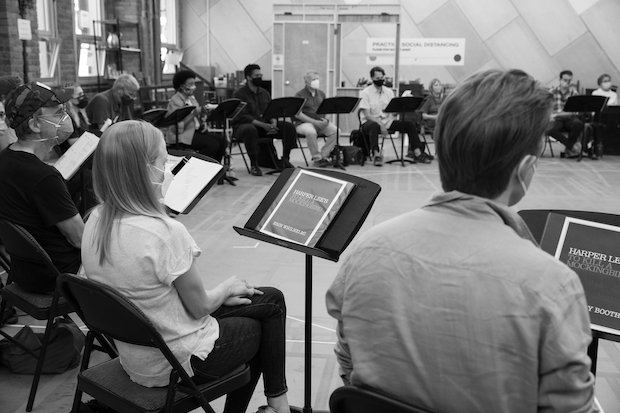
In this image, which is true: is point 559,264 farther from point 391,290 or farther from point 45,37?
point 45,37

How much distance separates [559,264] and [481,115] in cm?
30

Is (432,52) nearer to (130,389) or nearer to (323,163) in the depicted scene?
(323,163)

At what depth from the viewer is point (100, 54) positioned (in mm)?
10852

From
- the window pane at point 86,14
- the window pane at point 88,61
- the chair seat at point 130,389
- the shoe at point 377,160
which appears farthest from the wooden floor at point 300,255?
the window pane at point 86,14

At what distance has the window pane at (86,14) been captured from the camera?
10430 mm

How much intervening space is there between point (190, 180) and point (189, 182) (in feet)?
0.04

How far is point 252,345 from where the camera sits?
2.31 meters

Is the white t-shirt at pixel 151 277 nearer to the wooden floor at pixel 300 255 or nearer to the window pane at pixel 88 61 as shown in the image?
the wooden floor at pixel 300 255

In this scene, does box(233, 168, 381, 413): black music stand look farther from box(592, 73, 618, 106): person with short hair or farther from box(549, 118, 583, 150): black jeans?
box(592, 73, 618, 106): person with short hair

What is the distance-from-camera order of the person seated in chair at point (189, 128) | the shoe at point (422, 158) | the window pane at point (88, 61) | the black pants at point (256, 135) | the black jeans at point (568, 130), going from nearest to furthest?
the person seated in chair at point (189, 128), the black pants at point (256, 135), the shoe at point (422, 158), the black jeans at point (568, 130), the window pane at point (88, 61)

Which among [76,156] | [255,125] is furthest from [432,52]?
[76,156]

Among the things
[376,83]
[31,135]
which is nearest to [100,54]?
[376,83]

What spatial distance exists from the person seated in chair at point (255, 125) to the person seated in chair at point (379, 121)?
4.16 feet

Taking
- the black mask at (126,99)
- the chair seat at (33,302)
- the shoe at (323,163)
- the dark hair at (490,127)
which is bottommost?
the shoe at (323,163)
